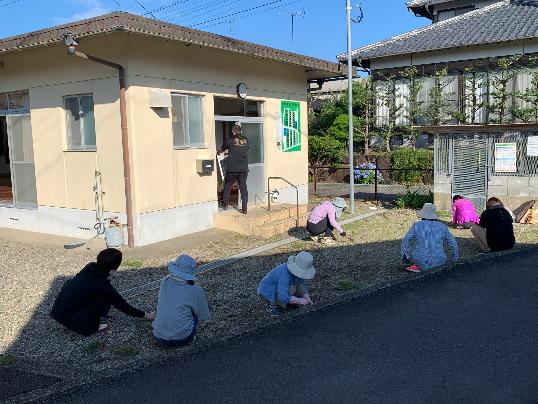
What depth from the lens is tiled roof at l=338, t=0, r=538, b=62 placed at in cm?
1833

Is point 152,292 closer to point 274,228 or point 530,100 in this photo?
point 274,228

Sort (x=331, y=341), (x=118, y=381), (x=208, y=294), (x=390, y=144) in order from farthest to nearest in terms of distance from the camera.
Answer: (x=390, y=144) → (x=208, y=294) → (x=331, y=341) → (x=118, y=381)

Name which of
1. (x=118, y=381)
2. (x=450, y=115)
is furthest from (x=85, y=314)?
(x=450, y=115)

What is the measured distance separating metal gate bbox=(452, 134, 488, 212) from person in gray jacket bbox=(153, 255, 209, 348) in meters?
8.30

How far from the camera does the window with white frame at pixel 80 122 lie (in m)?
9.29

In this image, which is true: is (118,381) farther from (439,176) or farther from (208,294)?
(439,176)

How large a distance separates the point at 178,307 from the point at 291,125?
8.34 meters

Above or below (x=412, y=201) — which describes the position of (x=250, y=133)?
above

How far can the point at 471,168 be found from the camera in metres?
11.3

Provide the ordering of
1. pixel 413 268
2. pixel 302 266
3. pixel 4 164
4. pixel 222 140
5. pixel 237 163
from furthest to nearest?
pixel 4 164
pixel 222 140
pixel 237 163
pixel 413 268
pixel 302 266

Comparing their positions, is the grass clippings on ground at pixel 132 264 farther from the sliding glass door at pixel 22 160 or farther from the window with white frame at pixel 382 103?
the window with white frame at pixel 382 103

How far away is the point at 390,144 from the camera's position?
21.3 m

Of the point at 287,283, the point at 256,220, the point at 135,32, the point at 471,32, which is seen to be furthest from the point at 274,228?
the point at 471,32

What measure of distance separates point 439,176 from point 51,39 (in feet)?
26.5
